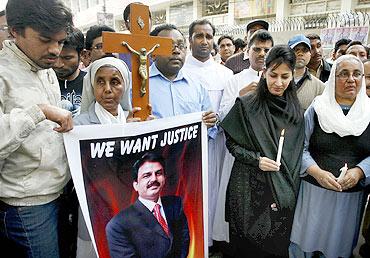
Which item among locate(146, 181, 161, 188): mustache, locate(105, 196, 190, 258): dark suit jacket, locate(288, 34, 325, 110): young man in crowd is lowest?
locate(105, 196, 190, 258): dark suit jacket

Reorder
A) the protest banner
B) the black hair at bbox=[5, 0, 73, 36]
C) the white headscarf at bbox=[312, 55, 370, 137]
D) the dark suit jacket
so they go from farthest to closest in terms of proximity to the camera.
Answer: the white headscarf at bbox=[312, 55, 370, 137] < the dark suit jacket < the protest banner < the black hair at bbox=[5, 0, 73, 36]

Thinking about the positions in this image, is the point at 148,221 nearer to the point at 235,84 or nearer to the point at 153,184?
the point at 153,184

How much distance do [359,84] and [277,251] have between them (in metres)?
1.30

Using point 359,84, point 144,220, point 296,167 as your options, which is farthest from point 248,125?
point 144,220

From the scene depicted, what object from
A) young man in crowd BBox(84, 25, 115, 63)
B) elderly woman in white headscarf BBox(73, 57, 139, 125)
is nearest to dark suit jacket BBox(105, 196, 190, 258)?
elderly woman in white headscarf BBox(73, 57, 139, 125)

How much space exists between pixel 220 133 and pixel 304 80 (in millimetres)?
888

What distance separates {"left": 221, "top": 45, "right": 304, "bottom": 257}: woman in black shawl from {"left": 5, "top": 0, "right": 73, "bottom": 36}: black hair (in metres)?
1.31

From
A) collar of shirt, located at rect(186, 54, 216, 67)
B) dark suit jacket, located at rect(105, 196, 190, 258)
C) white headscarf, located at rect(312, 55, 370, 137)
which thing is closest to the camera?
dark suit jacket, located at rect(105, 196, 190, 258)

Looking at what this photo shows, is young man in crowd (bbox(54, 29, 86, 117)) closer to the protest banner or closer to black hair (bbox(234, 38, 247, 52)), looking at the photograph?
the protest banner

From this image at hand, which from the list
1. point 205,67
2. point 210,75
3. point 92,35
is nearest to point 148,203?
point 210,75

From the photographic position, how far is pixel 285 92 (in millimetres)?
2146

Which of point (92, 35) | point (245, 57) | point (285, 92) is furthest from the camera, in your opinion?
point (245, 57)

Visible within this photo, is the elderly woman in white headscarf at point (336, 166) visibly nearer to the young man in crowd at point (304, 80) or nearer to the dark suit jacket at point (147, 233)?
the young man in crowd at point (304, 80)

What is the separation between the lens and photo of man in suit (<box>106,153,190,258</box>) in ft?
Result: 5.02
